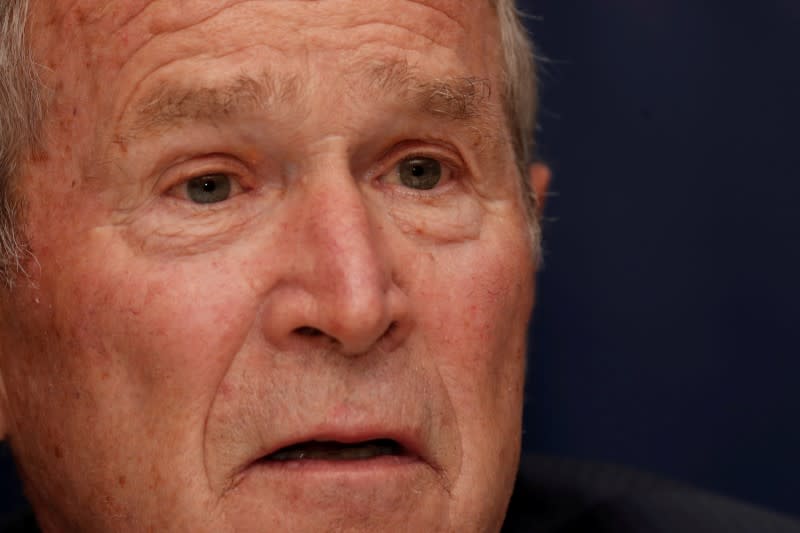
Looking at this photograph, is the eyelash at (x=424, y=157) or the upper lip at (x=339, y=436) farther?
the eyelash at (x=424, y=157)

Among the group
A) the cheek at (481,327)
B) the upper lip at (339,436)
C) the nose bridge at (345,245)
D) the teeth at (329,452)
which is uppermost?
the nose bridge at (345,245)

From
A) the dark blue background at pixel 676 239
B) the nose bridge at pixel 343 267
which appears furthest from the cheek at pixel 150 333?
the dark blue background at pixel 676 239

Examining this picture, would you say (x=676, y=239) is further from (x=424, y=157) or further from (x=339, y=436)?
(x=339, y=436)

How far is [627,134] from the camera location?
3.16 metres

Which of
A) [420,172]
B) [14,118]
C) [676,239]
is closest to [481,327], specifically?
[420,172]

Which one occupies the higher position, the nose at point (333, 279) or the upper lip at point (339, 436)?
the nose at point (333, 279)

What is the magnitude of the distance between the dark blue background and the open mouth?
4.48 feet

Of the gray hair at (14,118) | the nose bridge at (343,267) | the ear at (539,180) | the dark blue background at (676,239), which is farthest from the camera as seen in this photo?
the dark blue background at (676,239)

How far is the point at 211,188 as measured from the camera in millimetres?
2002

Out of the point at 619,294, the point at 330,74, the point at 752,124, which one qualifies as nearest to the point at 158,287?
the point at 330,74

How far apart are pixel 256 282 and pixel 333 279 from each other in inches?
5.2

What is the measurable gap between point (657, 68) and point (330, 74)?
4.76 ft

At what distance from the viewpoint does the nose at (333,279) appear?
1.82 metres

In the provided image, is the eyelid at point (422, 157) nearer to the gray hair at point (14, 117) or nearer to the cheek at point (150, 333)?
the cheek at point (150, 333)
